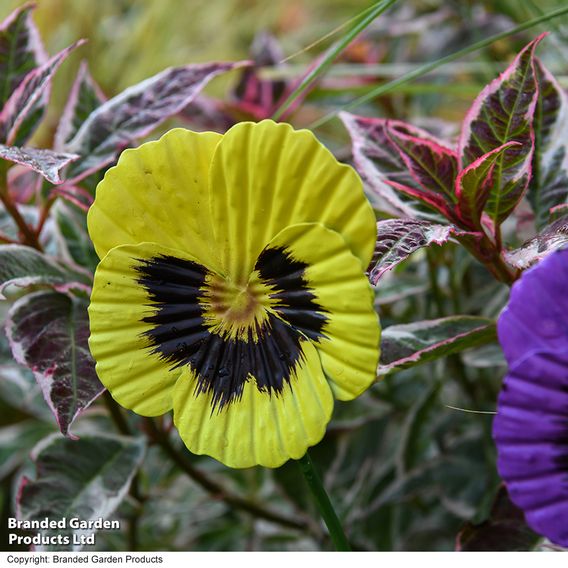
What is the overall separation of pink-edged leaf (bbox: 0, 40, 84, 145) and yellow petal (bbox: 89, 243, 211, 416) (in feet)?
0.77

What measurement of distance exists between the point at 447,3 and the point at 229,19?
1587 mm

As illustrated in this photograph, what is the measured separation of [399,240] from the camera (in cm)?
43

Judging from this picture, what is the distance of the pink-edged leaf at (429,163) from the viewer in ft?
1.68

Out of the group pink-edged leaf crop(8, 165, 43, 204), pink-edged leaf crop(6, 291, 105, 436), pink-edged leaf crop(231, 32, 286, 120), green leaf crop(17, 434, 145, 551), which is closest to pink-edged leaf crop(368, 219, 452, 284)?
pink-edged leaf crop(6, 291, 105, 436)

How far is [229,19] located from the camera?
2.57 meters

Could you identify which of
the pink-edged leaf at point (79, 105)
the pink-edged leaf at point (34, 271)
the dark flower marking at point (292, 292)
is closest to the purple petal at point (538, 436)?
the dark flower marking at point (292, 292)

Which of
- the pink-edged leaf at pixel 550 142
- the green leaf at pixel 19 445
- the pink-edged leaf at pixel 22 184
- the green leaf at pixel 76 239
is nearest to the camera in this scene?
the pink-edged leaf at pixel 550 142

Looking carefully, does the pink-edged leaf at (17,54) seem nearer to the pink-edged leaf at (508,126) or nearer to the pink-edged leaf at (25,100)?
the pink-edged leaf at (25,100)

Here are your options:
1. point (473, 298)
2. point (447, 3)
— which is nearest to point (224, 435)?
point (473, 298)

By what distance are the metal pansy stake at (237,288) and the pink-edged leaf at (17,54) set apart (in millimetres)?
303

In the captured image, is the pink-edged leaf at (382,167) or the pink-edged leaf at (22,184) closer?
the pink-edged leaf at (382,167)

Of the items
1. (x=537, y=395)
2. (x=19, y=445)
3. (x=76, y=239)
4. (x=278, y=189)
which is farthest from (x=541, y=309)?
(x=19, y=445)

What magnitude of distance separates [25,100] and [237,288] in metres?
0.30

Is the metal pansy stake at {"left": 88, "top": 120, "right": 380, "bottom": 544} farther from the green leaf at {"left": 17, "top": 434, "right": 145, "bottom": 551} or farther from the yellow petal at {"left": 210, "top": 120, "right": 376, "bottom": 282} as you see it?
the green leaf at {"left": 17, "top": 434, "right": 145, "bottom": 551}
